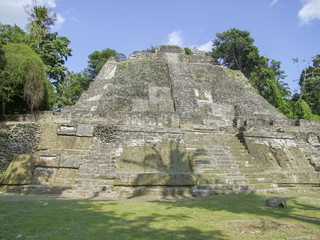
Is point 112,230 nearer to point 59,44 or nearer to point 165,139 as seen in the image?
point 165,139

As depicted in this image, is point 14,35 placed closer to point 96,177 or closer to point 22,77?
point 22,77

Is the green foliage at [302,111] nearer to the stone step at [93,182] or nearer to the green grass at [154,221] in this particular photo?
the green grass at [154,221]

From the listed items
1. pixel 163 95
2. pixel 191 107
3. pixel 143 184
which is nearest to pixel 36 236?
pixel 143 184

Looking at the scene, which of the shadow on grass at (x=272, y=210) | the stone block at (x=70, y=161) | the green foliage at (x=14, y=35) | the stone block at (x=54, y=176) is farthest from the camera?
the green foliage at (x=14, y=35)

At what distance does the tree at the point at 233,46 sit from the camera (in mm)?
26984

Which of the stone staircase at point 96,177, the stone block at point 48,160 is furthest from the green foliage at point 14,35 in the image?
the stone staircase at point 96,177

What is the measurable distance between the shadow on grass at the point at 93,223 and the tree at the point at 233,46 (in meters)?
26.4

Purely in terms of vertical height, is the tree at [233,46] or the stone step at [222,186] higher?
the tree at [233,46]

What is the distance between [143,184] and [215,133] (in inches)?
159

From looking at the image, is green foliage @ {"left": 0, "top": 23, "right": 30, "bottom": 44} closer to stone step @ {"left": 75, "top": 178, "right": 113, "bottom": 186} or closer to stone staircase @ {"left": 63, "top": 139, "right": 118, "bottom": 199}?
stone staircase @ {"left": 63, "top": 139, "right": 118, "bottom": 199}

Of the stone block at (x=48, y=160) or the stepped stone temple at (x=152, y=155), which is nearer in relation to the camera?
the stepped stone temple at (x=152, y=155)

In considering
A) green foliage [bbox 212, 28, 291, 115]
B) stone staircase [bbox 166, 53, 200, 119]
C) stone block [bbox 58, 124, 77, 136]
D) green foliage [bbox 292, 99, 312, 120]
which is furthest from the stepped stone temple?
green foliage [bbox 212, 28, 291, 115]

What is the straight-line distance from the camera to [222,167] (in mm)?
7152

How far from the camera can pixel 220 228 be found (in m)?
3.15
